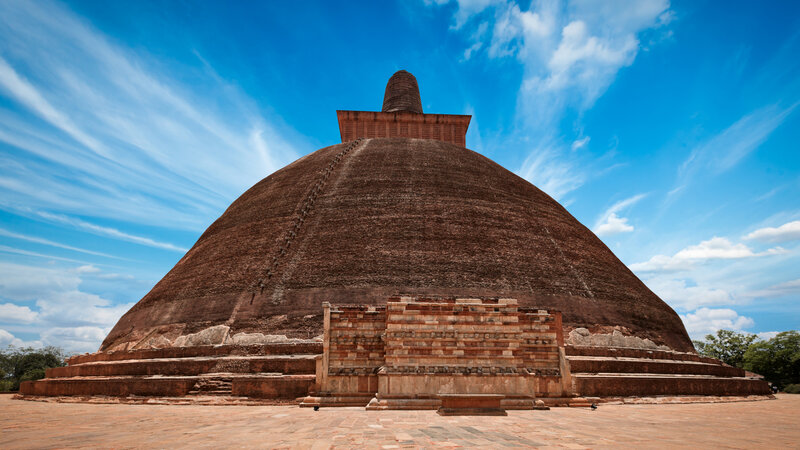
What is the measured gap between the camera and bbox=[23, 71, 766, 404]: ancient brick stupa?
11.8m

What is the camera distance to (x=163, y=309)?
1501cm

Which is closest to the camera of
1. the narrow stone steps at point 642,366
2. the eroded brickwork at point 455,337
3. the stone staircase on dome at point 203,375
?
the eroded brickwork at point 455,337

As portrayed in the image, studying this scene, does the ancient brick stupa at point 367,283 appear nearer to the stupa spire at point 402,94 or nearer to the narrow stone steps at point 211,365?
the narrow stone steps at point 211,365

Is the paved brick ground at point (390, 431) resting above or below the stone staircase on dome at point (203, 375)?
below

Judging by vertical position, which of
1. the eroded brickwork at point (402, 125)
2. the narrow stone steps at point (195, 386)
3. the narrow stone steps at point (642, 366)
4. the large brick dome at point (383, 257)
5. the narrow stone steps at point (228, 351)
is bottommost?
the narrow stone steps at point (195, 386)

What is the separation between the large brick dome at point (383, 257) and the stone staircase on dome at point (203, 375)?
717 millimetres

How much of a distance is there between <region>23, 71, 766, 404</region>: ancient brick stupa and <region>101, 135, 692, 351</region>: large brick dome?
5cm

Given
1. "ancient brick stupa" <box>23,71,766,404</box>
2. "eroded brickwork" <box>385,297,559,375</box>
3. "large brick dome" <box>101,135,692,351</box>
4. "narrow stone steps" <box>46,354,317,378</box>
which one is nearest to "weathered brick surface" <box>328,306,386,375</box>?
"eroded brickwork" <box>385,297,559,375</box>

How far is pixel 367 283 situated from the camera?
43.2 feet

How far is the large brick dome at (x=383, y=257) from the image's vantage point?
1330 cm

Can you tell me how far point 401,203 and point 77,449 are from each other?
40.3ft

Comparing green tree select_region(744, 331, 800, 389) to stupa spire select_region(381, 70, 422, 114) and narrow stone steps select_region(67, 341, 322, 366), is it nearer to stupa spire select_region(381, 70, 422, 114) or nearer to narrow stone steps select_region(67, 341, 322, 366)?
stupa spire select_region(381, 70, 422, 114)

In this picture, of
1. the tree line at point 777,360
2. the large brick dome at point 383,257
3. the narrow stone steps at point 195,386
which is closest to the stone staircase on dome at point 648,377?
the large brick dome at point 383,257

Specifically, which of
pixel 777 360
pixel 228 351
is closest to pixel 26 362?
pixel 228 351
